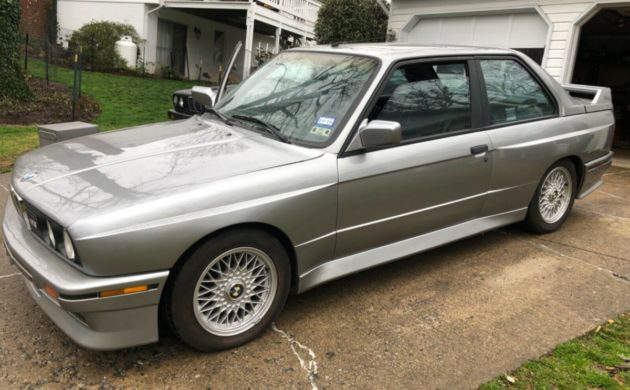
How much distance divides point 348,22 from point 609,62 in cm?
801

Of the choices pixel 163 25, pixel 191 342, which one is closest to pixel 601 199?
pixel 191 342

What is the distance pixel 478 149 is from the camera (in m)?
3.90

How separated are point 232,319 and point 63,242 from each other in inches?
38.8

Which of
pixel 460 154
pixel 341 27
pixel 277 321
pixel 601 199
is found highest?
pixel 341 27

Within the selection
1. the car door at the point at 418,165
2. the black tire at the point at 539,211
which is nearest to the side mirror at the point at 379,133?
the car door at the point at 418,165

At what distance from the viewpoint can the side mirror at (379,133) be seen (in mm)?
3098

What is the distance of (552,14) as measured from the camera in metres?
9.29

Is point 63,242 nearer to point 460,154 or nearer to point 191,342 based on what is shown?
point 191,342

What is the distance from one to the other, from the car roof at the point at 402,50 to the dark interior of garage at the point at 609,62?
11.2 m

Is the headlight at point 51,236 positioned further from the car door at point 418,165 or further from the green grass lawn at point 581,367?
the green grass lawn at point 581,367

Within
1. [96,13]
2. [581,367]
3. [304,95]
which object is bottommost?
[581,367]

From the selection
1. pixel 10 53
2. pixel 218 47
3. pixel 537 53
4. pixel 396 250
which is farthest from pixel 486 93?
pixel 218 47

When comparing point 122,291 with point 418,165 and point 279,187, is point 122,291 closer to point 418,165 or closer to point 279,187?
point 279,187

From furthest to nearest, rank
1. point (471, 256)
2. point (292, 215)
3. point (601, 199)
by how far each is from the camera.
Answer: point (601, 199)
point (471, 256)
point (292, 215)
